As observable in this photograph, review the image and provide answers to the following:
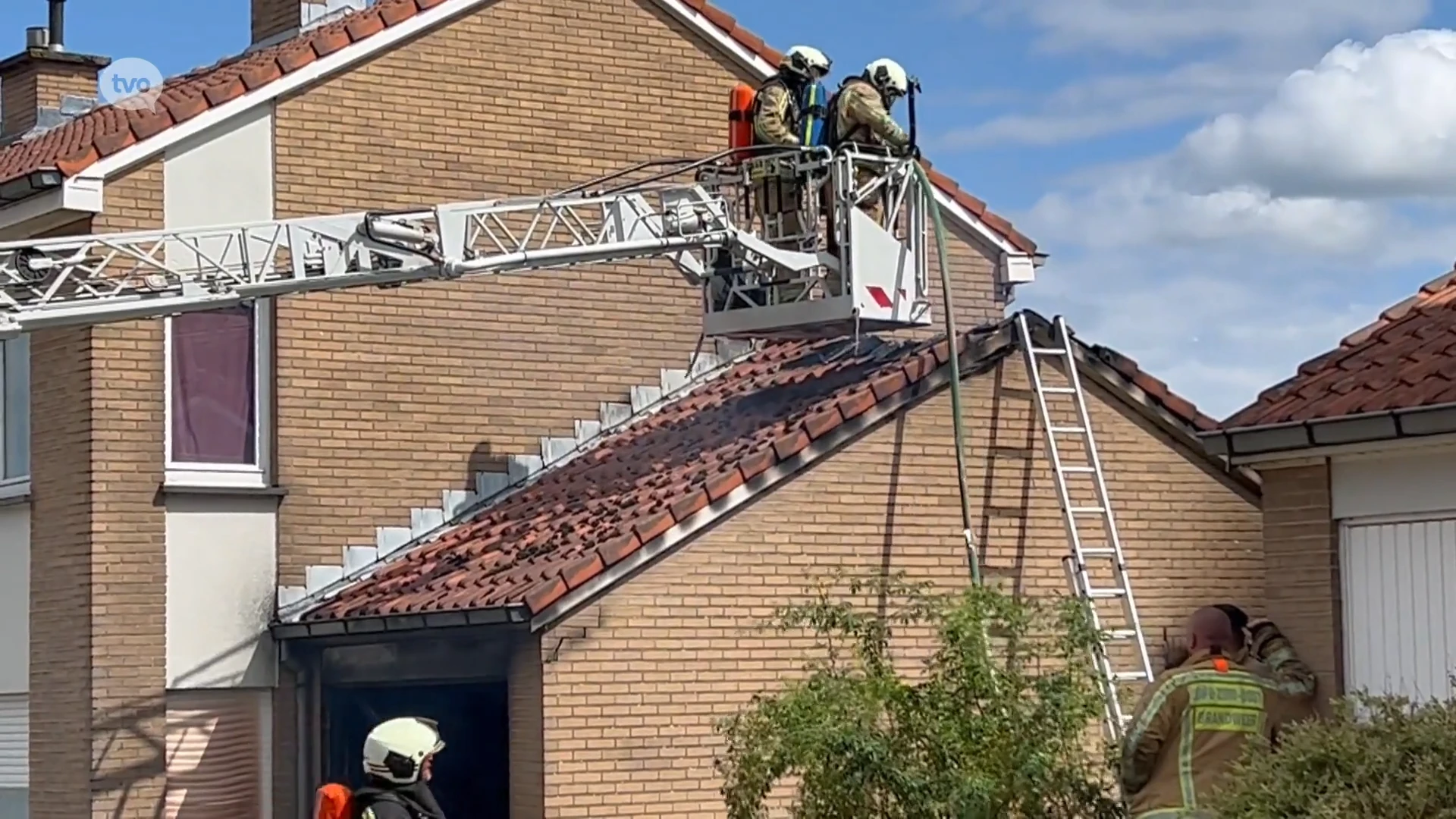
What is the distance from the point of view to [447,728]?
15711 mm

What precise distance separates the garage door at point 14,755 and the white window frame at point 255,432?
2.17 metres

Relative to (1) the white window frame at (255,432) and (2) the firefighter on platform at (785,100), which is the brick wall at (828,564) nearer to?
(2) the firefighter on platform at (785,100)

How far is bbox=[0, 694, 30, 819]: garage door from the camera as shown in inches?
637

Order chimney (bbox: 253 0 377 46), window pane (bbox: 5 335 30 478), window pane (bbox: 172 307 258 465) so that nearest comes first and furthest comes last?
1. window pane (bbox: 172 307 258 465)
2. window pane (bbox: 5 335 30 478)
3. chimney (bbox: 253 0 377 46)

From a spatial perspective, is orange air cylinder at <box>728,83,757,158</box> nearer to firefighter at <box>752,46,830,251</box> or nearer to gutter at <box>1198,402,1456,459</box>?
firefighter at <box>752,46,830,251</box>

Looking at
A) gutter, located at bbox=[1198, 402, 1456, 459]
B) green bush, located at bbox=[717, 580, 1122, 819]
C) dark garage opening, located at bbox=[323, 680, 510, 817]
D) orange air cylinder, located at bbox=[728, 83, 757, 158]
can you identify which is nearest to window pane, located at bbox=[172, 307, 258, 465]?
dark garage opening, located at bbox=[323, 680, 510, 817]

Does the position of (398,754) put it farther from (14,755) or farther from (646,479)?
(14,755)

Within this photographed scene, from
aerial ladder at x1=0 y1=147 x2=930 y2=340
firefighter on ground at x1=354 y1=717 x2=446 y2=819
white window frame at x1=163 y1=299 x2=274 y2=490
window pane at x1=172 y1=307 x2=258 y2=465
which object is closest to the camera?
firefighter on ground at x1=354 y1=717 x2=446 y2=819

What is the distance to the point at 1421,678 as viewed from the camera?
1018cm

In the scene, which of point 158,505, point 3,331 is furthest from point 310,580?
point 3,331

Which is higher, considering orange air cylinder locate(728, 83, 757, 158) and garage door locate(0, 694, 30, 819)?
orange air cylinder locate(728, 83, 757, 158)

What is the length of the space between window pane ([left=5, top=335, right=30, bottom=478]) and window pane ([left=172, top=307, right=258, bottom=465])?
1.38 metres

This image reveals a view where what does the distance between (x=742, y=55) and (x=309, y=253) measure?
6.31 metres

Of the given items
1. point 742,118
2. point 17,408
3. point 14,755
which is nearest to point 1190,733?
point 742,118
